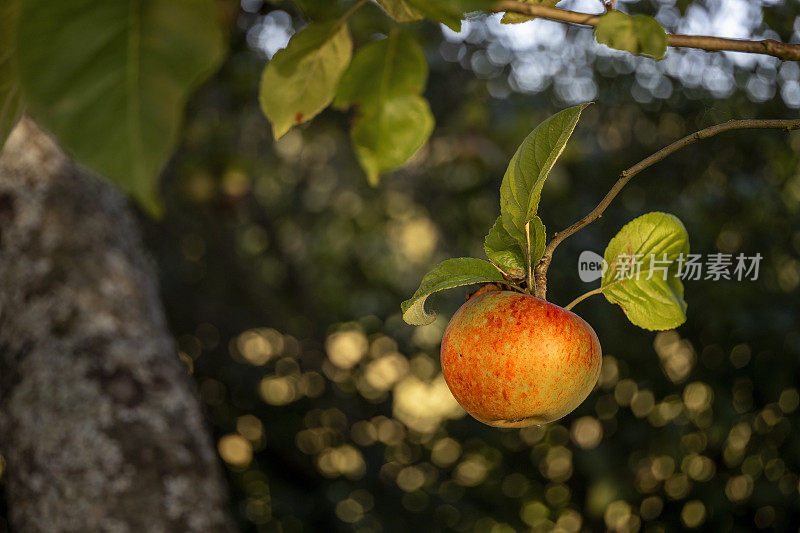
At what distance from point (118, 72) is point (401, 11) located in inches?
7.5

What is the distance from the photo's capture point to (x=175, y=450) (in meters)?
0.98

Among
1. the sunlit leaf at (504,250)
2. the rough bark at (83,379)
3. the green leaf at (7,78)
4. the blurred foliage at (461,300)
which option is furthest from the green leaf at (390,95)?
the blurred foliage at (461,300)

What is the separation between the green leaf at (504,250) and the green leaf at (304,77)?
16cm

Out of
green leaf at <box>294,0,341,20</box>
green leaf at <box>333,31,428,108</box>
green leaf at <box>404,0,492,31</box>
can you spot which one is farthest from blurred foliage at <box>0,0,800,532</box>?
green leaf at <box>404,0,492,31</box>

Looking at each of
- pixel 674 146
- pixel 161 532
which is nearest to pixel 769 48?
pixel 674 146

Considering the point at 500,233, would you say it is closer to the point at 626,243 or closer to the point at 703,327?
the point at 626,243

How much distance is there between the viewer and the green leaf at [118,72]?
0.71 feet

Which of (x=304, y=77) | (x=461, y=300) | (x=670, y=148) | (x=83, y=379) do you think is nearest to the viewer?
(x=670, y=148)

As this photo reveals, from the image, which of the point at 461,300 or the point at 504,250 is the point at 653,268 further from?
the point at 461,300

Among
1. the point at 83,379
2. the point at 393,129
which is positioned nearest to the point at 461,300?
the point at 83,379

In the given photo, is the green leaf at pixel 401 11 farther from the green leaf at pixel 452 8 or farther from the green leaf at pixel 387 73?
the green leaf at pixel 387 73

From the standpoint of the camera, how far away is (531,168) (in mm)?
389

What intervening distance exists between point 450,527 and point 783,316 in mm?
1309

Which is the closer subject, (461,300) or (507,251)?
(507,251)
